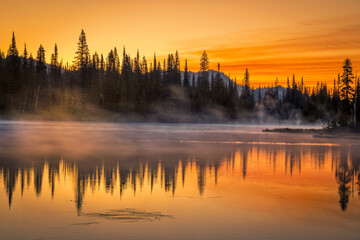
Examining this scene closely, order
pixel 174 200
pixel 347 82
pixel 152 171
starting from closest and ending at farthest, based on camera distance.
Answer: pixel 174 200 < pixel 152 171 < pixel 347 82

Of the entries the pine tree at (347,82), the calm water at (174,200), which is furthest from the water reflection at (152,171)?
the pine tree at (347,82)

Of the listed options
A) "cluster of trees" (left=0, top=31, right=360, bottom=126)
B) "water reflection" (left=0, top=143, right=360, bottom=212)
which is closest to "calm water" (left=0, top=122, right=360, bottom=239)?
"water reflection" (left=0, top=143, right=360, bottom=212)

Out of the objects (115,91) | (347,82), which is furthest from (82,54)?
(347,82)

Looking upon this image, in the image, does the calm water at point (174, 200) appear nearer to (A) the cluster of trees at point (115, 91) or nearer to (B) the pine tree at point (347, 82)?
(B) the pine tree at point (347, 82)

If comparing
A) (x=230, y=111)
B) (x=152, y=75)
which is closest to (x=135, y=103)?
(x=152, y=75)

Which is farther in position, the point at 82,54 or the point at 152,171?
the point at 82,54

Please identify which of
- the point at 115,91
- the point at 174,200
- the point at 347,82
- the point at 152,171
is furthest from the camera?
the point at 115,91

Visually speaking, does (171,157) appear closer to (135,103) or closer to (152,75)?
(135,103)

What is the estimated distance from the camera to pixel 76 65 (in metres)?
154

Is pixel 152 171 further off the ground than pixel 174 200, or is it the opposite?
pixel 152 171

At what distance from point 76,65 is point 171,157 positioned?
13115cm

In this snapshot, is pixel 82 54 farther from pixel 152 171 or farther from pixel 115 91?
pixel 152 171

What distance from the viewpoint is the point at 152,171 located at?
21.9m

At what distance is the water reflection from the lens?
17.2m
